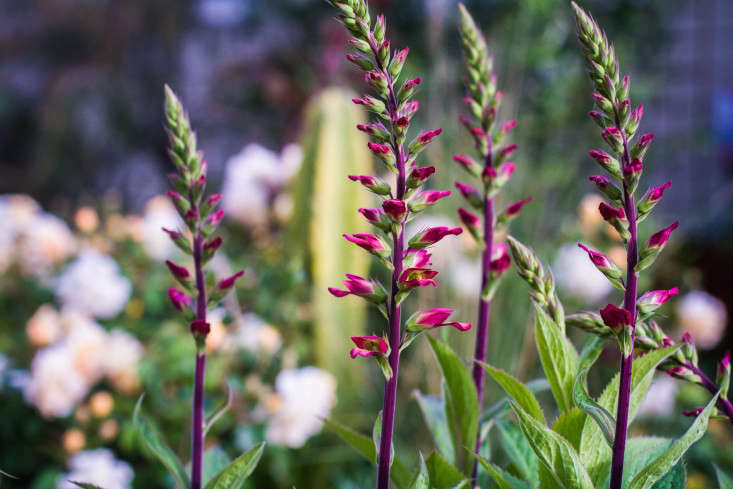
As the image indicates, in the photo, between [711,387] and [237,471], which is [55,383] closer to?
[237,471]

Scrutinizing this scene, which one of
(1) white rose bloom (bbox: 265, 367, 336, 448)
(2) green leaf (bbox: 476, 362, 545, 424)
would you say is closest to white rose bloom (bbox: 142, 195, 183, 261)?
(1) white rose bloom (bbox: 265, 367, 336, 448)

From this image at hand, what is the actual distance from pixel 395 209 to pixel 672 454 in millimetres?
174

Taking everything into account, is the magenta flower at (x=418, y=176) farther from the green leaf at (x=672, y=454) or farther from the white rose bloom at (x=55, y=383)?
the white rose bloom at (x=55, y=383)

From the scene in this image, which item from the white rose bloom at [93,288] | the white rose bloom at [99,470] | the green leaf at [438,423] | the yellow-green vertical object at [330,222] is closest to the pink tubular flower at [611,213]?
the green leaf at [438,423]

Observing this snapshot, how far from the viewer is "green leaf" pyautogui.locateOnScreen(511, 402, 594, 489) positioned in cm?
35

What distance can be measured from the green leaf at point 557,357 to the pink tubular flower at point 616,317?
0.23ft

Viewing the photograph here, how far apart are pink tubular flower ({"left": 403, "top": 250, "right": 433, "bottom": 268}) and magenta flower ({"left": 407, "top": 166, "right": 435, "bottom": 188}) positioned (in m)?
0.04

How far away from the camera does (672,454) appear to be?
331 millimetres

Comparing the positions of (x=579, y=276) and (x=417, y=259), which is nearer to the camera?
(x=417, y=259)

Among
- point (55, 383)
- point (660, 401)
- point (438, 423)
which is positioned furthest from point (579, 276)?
point (438, 423)

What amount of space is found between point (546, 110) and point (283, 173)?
1.86m

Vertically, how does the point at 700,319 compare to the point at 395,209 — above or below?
above

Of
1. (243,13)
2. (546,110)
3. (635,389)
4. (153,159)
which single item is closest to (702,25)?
(546,110)

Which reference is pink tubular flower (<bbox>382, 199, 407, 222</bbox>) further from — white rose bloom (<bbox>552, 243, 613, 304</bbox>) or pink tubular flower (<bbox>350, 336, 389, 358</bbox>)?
white rose bloom (<bbox>552, 243, 613, 304</bbox>)
